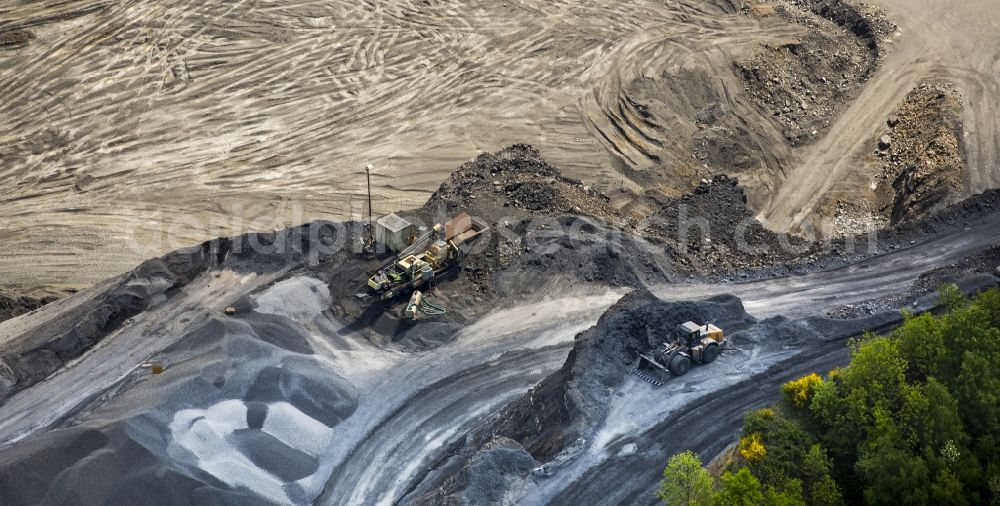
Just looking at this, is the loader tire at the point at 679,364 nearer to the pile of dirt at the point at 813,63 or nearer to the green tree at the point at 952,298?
the green tree at the point at 952,298

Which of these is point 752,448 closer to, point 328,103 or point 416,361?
point 416,361

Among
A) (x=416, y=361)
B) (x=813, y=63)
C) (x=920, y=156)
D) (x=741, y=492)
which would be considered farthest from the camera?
(x=813, y=63)

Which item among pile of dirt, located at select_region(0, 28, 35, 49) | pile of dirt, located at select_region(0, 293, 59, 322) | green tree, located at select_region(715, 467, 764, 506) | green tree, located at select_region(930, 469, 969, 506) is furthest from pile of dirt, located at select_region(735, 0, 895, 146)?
pile of dirt, located at select_region(0, 28, 35, 49)

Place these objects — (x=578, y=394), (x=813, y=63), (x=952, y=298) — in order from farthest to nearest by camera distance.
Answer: (x=813, y=63) → (x=952, y=298) → (x=578, y=394)

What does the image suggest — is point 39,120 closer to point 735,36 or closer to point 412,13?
point 412,13

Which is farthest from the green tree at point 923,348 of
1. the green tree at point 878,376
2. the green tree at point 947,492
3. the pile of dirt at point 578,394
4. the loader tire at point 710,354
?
the pile of dirt at point 578,394

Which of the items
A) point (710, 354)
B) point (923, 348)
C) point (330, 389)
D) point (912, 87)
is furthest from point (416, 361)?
point (912, 87)

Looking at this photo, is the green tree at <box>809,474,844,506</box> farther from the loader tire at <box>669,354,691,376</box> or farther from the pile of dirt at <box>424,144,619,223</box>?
the pile of dirt at <box>424,144,619,223</box>
